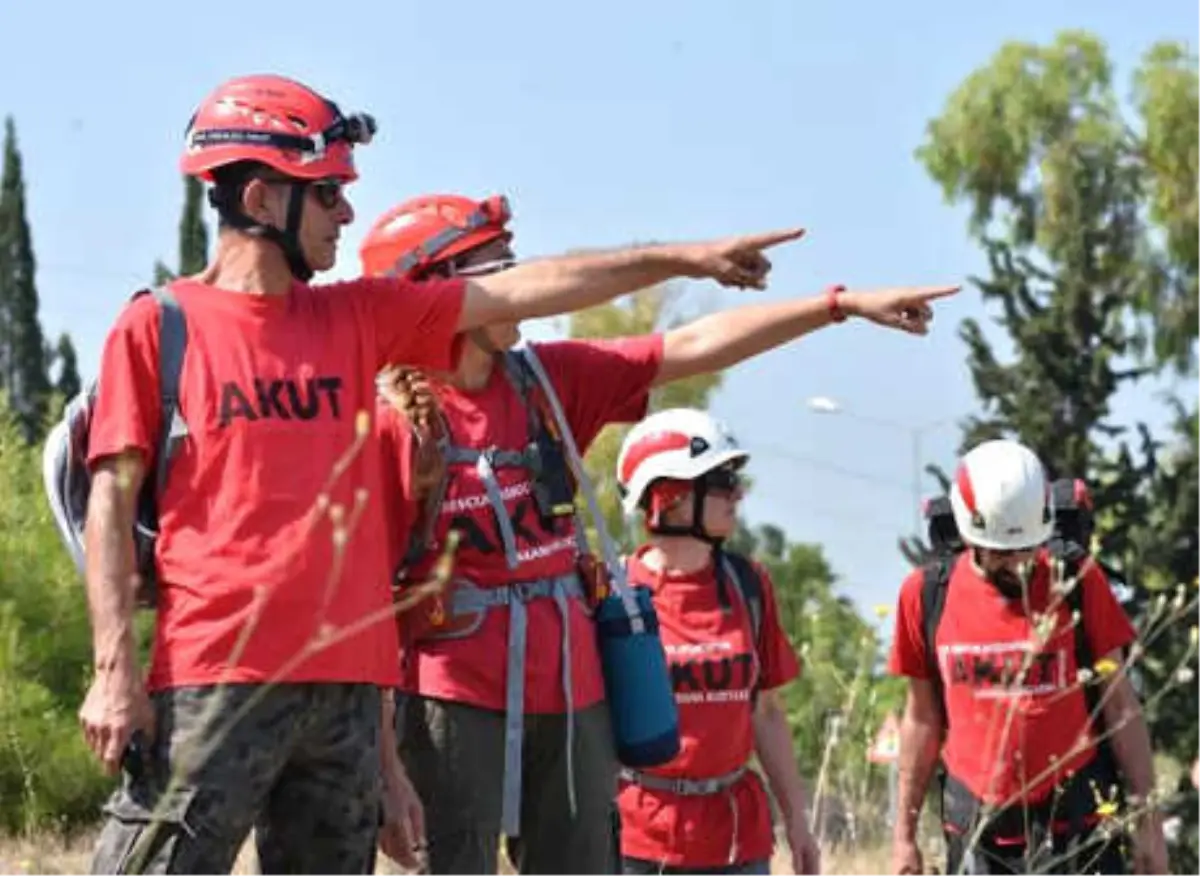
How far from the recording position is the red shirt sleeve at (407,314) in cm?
562

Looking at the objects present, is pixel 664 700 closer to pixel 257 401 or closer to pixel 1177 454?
pixel 257 401

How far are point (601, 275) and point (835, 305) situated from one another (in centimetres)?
57

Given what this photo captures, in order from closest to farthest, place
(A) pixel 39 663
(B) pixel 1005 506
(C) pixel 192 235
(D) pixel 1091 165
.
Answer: (B) pixel 1005 506 → (A) pixel 39 663 → (D) pixel 1091 165 → (C) pixel 192 235

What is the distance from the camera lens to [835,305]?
5883 mm

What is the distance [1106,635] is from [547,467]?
2.60 meters

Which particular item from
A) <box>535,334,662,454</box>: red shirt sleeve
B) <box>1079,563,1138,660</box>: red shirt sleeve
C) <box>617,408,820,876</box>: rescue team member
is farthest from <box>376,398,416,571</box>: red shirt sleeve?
<box>1079,563,1138,660</box>: red shirt sleeve

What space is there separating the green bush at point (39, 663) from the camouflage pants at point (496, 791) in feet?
19.2

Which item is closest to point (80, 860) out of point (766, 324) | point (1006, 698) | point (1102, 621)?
point (1006, 698)

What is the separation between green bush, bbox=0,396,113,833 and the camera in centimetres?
1371

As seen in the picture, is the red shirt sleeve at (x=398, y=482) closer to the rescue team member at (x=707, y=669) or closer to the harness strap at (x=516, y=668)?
the harness strap at (x=516, y=668)

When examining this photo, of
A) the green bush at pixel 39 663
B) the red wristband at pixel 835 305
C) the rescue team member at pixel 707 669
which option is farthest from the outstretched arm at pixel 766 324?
the green bush at pixel 39 663

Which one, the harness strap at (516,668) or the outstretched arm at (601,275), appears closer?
the outstretched arm at (601,275)

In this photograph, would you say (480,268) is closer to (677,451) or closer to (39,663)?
(677,451)

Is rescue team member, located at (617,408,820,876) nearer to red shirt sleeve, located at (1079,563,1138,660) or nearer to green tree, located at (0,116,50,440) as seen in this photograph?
red shirt sleeve, located at (1079,563,1138,660)
